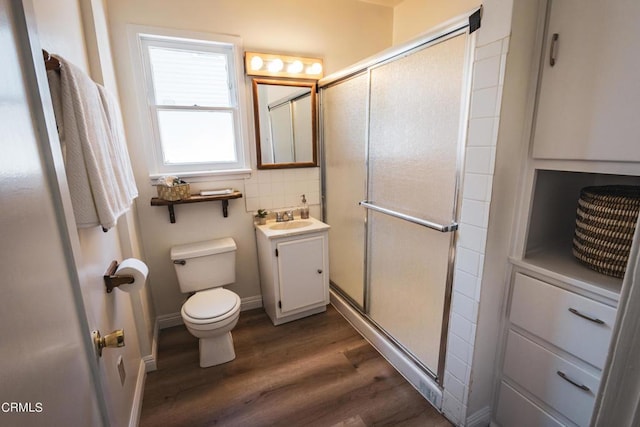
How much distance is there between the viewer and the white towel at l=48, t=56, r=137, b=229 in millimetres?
898

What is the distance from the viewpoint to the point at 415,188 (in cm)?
166

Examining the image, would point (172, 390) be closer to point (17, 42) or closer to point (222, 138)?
point (222, 138)

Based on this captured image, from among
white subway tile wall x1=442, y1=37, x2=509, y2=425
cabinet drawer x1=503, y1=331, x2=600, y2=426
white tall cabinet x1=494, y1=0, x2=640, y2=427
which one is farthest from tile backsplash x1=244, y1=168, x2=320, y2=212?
cabinet drawer x1=503, y1=331, x2=600, y2=426

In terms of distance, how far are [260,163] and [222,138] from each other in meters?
0.35

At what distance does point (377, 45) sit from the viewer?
2.65 metres

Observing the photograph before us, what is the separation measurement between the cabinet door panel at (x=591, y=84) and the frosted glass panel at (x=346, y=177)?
1058 millimetres

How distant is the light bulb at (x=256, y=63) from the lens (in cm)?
223

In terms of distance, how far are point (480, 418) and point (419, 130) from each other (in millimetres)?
1513

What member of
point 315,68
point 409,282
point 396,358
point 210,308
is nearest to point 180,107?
point 315,68

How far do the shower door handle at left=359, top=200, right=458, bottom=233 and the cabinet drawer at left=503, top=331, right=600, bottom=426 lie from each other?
22.4 inches

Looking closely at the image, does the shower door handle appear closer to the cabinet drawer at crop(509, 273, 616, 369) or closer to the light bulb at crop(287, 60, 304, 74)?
the cabinet drawer at crop(509, 273, 616, 369)

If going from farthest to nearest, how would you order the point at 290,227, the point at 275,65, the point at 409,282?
the point at 290,227 < the point at 275,65 < the point at 409,282

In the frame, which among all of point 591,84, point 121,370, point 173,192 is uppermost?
point 591,84

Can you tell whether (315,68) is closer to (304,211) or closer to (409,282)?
(304,211)
